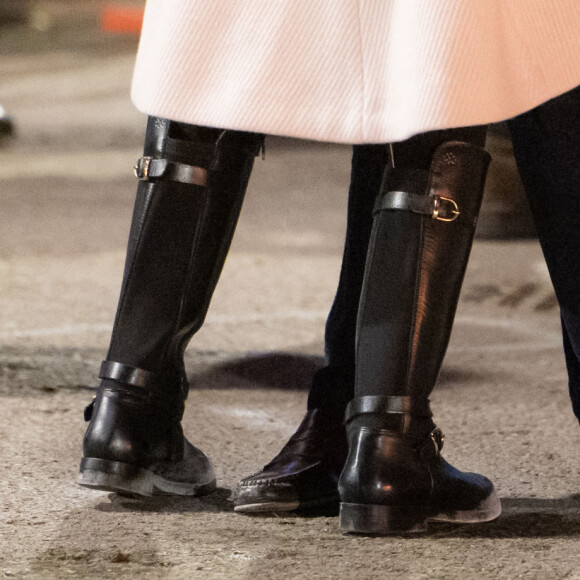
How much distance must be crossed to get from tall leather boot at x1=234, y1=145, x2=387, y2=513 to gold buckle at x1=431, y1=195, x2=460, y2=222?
303 mm

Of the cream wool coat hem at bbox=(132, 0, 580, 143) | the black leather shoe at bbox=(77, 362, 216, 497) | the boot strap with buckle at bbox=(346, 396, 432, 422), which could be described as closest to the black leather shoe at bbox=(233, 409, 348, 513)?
the black leather shoe at bbox=(77, 362, 216, 497)

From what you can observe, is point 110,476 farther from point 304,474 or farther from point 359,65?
point 359,65

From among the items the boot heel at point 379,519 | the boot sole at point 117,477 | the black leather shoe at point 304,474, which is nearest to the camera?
the boot heel at point 379,519

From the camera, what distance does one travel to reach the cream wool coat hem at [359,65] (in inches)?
84.2

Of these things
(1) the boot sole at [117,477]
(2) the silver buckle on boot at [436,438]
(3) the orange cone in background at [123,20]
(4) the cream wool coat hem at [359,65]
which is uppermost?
(3) the orange cone in background at [123,20]

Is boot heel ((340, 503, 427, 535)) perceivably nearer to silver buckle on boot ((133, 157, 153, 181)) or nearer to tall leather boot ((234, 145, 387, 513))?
tall leather boot ((234, 145, 387, 513))

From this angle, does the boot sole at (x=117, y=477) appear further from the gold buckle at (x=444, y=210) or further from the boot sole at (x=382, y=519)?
the gold buckle at (x=444, y=210)

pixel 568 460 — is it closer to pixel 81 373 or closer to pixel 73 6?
pixel 81 373

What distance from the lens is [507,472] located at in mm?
2873

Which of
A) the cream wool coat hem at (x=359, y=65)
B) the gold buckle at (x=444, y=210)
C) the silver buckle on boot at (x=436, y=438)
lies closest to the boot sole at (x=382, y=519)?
the silver buckle on boot at (x=436, y=438)

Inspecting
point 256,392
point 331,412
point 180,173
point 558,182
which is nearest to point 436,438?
point 331,412

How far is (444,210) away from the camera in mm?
2277

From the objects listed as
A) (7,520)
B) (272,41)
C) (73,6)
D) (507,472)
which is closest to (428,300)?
(272,41)

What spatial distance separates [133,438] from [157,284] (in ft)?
1.04
